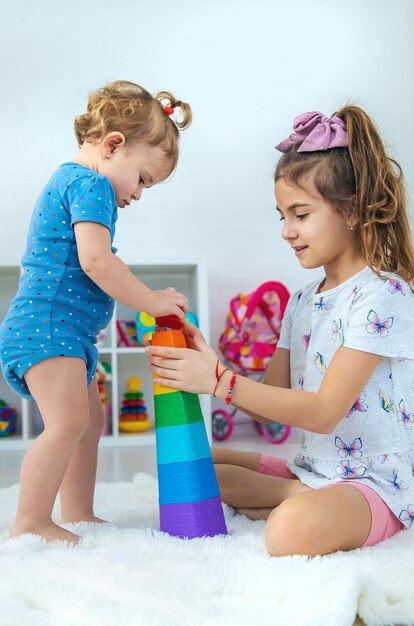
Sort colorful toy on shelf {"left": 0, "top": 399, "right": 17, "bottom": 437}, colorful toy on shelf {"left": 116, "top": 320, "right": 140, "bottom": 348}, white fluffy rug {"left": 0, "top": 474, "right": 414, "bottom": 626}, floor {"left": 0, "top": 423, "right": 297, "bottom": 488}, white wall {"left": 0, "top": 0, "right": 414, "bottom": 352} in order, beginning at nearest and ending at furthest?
white fluffy rug {"left": 0, "top": 474, "right": 414, "bottom": 626} < floor {"left": 0, "top": 423, "right": 297, "bottom": 488} < colorful toy on shelf {"left": 0, "top": 399, "right": 17, "bottom": 437} < colorful toy on shelf {"left": 116, "top": 320, "right": 140, "bottom": 348} < white wall {"left": 0, "top": 0, "right": 414, "bottom": 352}

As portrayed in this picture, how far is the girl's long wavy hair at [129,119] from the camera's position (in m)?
1.22

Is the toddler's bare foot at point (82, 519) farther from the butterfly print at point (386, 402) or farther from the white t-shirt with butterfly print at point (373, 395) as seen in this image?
the butterfly print at point (386, 402)

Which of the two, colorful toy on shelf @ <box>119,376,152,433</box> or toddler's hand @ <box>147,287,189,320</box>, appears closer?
toddler's hand @ <box>147,287,189,320</box>

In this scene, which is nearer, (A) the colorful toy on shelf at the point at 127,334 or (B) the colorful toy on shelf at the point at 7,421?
(B) the colorful toy on shelf at the point at 7,421

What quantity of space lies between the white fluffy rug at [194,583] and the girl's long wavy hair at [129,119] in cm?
65

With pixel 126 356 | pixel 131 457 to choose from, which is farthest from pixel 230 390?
pixel 126 356

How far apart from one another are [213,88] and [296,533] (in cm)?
258

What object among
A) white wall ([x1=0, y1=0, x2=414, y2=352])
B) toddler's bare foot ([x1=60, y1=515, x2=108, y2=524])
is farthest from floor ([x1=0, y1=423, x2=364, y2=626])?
toddler's bare foot ([x1=60, y1=515, x2=108, y2=524])

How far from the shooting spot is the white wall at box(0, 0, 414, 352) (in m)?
3.12

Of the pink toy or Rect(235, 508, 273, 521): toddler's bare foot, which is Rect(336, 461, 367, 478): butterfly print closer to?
Rect(235, 508, 273, 521): toddler's bare foot

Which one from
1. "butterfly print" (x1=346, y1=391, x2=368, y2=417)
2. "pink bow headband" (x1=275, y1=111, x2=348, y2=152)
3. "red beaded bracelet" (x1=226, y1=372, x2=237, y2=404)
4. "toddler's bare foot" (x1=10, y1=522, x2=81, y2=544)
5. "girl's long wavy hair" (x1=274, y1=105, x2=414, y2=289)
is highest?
"pink bow headband" (x1=275, y1=111, x2=348, y2=152)

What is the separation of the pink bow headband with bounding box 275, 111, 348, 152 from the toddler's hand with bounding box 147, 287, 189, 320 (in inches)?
13.5

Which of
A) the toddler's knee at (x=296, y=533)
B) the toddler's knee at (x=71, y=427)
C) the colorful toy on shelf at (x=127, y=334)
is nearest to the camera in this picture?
the toddler's knee at (x=296, y=533)

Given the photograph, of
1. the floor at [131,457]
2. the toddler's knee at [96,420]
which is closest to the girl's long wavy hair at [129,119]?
the toddler's knee at [96,420]
